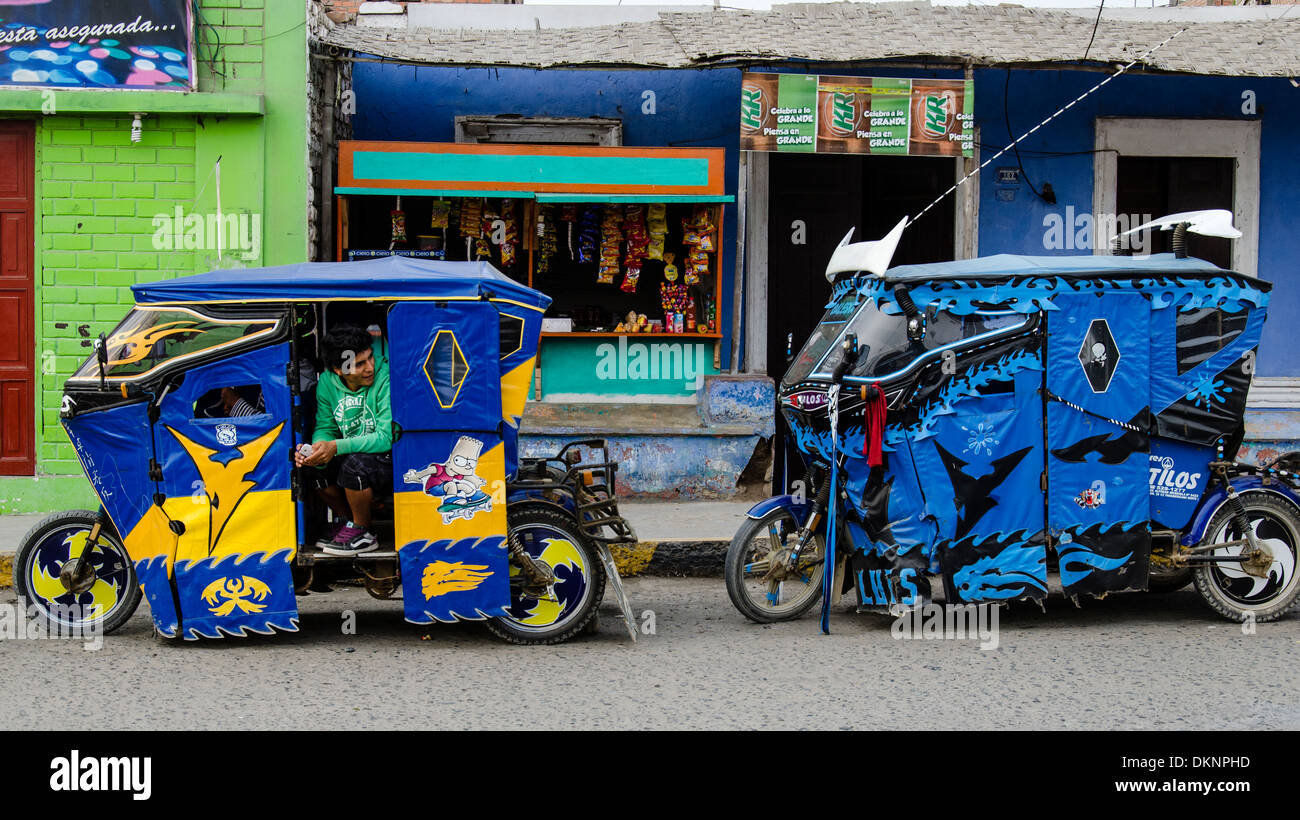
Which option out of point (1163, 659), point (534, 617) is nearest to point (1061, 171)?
point (1163, 659)

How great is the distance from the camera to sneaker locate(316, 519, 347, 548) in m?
6.20

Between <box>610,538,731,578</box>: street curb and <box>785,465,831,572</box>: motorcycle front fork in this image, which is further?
<box>610,538,731,578</box>: street curb

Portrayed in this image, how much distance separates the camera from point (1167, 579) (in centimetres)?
739

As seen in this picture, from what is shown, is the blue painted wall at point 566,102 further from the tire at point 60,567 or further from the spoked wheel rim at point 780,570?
the tire at point 60,567

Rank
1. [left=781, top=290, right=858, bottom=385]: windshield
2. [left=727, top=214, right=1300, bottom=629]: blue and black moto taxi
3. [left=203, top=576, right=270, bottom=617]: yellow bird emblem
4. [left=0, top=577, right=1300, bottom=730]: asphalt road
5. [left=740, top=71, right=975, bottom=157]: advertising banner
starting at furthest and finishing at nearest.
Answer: [left=740, top=71, right=975, bottom=157]: advertising banner, [left=781, top=290, right=858, bottom=385]: windshield, [left=727, top=214, right=1300, bottom=629]: blue and black moto taxi, [left=203, top=576, right=270, bottom=617]: yellow bird emblem, [left=0, top=577, right=1300, bottom=730]: asphalt road

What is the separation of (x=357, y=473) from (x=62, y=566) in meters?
1.69

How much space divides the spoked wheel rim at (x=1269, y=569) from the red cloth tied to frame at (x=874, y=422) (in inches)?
80.2

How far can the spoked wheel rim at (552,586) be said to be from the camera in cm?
632

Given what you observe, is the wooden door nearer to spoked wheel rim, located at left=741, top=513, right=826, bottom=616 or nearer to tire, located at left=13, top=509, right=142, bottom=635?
tire, located at left=13, top=509, right=142, bottom=635

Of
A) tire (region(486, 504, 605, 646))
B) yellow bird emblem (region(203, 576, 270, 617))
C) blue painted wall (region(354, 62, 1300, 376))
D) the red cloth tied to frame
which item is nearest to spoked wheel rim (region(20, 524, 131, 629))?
yellow bird emblem (region(203, 576, 270, 617))

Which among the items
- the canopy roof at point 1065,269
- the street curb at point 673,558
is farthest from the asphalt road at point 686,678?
the canopy roof at point 1065,269

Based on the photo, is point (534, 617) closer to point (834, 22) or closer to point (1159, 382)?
point (1159, 382)

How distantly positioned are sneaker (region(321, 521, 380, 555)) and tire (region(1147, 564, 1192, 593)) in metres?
4.38

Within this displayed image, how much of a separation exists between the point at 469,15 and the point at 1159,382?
7824 millimetres
